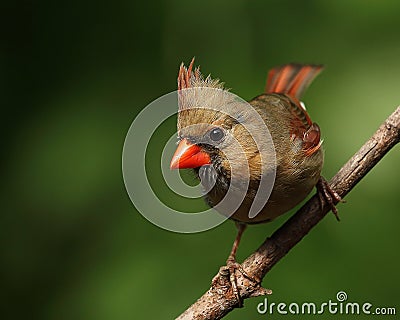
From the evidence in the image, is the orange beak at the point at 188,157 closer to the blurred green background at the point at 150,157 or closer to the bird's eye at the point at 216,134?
the bird's eye at the point at 216,134

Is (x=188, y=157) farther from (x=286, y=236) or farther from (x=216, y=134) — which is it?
(x=286, y=236)

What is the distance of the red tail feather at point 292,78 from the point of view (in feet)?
11.6

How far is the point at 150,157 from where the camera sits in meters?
3.54

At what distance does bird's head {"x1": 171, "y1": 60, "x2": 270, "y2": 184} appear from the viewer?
270cm

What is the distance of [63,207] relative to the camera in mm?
3611

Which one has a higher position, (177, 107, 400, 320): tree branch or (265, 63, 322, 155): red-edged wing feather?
(265, 63, 322, 155): red-edged wing feather

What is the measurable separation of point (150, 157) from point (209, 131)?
2.84 ft

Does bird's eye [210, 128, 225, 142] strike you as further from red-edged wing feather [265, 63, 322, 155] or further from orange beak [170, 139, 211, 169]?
red-edged wing feather [265, 63, 322, 155]

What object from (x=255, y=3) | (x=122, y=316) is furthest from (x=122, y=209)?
(x=255, y=3)

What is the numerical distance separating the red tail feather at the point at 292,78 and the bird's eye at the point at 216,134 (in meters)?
0.81

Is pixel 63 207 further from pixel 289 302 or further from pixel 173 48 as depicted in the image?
pixel 289 302

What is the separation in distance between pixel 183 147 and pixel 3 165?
1.31m

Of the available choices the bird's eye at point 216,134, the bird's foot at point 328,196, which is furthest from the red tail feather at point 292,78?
the bird's eye at point 216,134

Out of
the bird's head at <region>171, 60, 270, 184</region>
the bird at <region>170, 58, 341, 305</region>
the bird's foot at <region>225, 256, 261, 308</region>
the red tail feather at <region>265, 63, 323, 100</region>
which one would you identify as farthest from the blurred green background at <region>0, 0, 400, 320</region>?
the bird's head at <region>171, 60, 270, 184</region>
